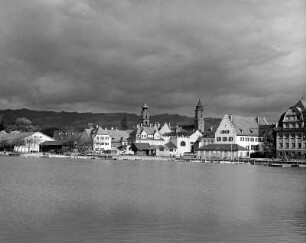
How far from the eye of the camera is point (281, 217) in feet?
97.9

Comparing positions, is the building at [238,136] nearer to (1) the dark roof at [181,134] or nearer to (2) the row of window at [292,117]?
(2) the row of window at [292,117]

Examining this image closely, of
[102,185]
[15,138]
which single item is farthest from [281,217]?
[15,138]

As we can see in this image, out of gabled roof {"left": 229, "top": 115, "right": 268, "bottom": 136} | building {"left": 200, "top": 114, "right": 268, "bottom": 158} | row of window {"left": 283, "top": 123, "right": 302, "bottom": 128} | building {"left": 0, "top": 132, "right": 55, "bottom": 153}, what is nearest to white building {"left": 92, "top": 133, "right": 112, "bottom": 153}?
building {"left": 0, "top": 132, "right": 55, "bottom": 153}

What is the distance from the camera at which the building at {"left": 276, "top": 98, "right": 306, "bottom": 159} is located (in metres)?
110

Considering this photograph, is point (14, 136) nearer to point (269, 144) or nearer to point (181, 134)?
point (181, 134)

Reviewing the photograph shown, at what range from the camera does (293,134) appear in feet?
364

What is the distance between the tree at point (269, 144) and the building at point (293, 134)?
1967 mm

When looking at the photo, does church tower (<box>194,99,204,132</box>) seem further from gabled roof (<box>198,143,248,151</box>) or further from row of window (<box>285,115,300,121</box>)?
row of window (<box>285,115,300,121</box>)

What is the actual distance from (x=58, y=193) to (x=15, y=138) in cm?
14113

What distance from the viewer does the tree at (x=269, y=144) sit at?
379 ft

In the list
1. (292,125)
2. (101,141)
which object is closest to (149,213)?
(292,125)

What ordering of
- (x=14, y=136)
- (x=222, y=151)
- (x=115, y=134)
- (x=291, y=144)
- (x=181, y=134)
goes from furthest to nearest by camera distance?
(x=14, y=136) < (x=115, y=134) < (x=181, y=134) < (x=222, y=151) < (x=291, y=144)

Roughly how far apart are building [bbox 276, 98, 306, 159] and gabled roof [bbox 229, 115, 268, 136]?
34.0 feet

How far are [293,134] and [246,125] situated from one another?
16.7 m
